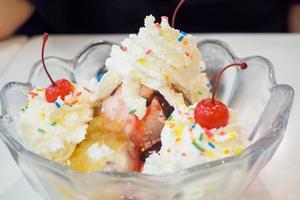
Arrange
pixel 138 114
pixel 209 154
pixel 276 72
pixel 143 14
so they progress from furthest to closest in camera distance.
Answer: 1. pixel 143 14
2. pixel 276 72
3. pixel 138 114
4. pixel 209 154

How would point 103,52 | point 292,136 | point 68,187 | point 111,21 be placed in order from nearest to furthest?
1. point 68,187
2. point 292,136
3. point 103,52
4. point 111,21

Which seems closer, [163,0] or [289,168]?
[289,168]

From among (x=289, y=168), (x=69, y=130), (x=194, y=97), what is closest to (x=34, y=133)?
(x=69, y=130)

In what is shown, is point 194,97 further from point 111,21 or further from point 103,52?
point 111,21

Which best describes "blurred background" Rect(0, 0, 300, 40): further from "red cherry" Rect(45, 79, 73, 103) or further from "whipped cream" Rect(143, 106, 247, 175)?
"whipped cream" Rect(143, 106, 247, 175)

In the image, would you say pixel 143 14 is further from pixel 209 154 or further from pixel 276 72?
pixel 209 154

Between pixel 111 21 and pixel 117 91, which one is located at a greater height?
pixel 117 91

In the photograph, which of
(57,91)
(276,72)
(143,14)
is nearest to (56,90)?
(57,91)

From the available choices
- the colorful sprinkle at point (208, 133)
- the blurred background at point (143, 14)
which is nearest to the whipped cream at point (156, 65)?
the colorful sprinkle at point (208, 133)
